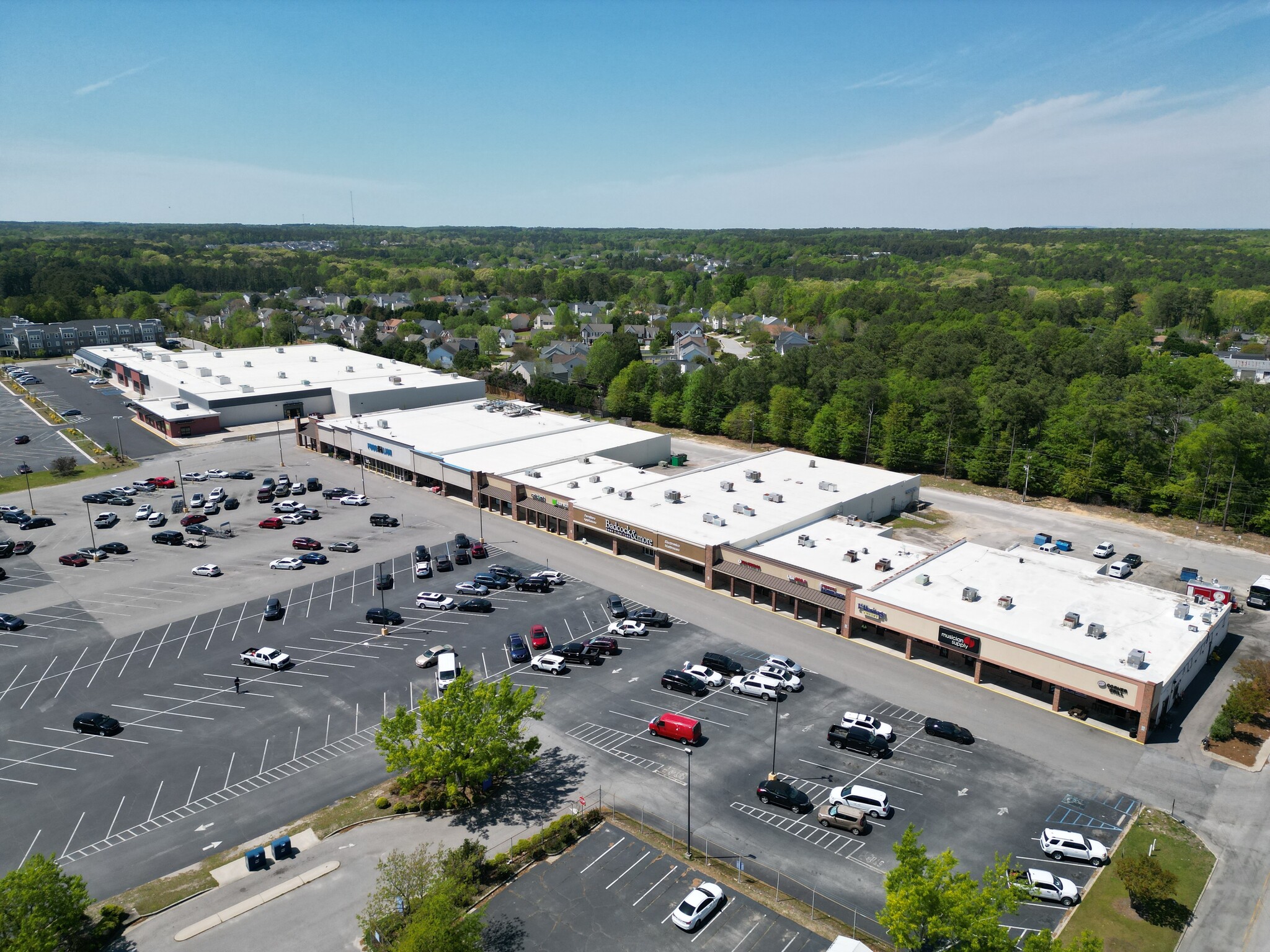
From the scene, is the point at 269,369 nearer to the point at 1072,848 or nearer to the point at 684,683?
the point at 684,683

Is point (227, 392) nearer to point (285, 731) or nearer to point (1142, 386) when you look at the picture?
point (285, 731)

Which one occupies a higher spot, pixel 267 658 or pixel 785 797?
pixel 267 658

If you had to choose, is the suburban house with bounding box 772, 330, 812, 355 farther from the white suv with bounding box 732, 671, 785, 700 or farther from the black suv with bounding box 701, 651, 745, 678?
the white suv with bounding box 732, 671, 785, 700

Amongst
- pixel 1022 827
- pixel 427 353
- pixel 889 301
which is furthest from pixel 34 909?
pixel 889 301

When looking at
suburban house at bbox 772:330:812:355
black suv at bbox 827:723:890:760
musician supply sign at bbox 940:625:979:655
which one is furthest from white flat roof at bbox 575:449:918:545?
suburban house at bbox 772:330:812:355

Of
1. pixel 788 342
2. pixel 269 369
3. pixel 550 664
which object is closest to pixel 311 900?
pixel 550 664

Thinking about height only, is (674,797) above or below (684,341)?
below
